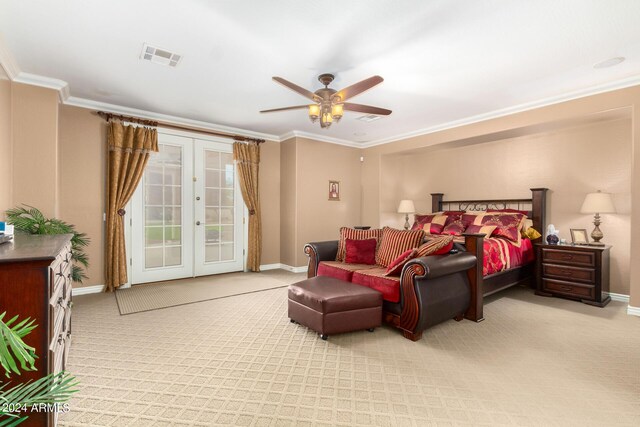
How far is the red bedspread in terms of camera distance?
374cm

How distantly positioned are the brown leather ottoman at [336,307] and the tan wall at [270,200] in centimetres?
311

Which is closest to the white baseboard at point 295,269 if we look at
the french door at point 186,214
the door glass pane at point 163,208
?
the french door at point 186,214

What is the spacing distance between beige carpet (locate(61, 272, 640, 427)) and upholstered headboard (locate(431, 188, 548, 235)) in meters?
1.62

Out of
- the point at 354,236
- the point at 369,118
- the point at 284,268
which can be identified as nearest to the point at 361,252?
the point at 354,236

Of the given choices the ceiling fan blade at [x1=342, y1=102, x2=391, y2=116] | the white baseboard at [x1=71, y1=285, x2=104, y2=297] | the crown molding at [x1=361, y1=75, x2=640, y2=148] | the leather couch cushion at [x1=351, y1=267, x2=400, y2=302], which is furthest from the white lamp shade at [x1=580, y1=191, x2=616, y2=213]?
the white baseboard at [x1=71, y1=285, x2=104, y2=297]

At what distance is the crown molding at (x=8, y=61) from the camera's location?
9.45 ft

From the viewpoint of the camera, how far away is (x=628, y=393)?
2.03 m

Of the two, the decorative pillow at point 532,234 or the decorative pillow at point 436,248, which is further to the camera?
the decorative pillow at point 532,234

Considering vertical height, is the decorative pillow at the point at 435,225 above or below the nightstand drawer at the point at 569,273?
above

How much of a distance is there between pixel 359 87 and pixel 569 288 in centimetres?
374

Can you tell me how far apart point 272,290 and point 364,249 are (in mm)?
1567

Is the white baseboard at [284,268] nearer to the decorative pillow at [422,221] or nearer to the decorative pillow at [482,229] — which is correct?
the decorative pillow at [422,221]

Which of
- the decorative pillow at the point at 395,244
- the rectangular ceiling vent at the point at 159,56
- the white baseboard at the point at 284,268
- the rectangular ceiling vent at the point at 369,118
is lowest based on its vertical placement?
the white baseboard at the point at 284,268

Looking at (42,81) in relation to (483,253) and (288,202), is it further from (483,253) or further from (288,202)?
(483,253)
